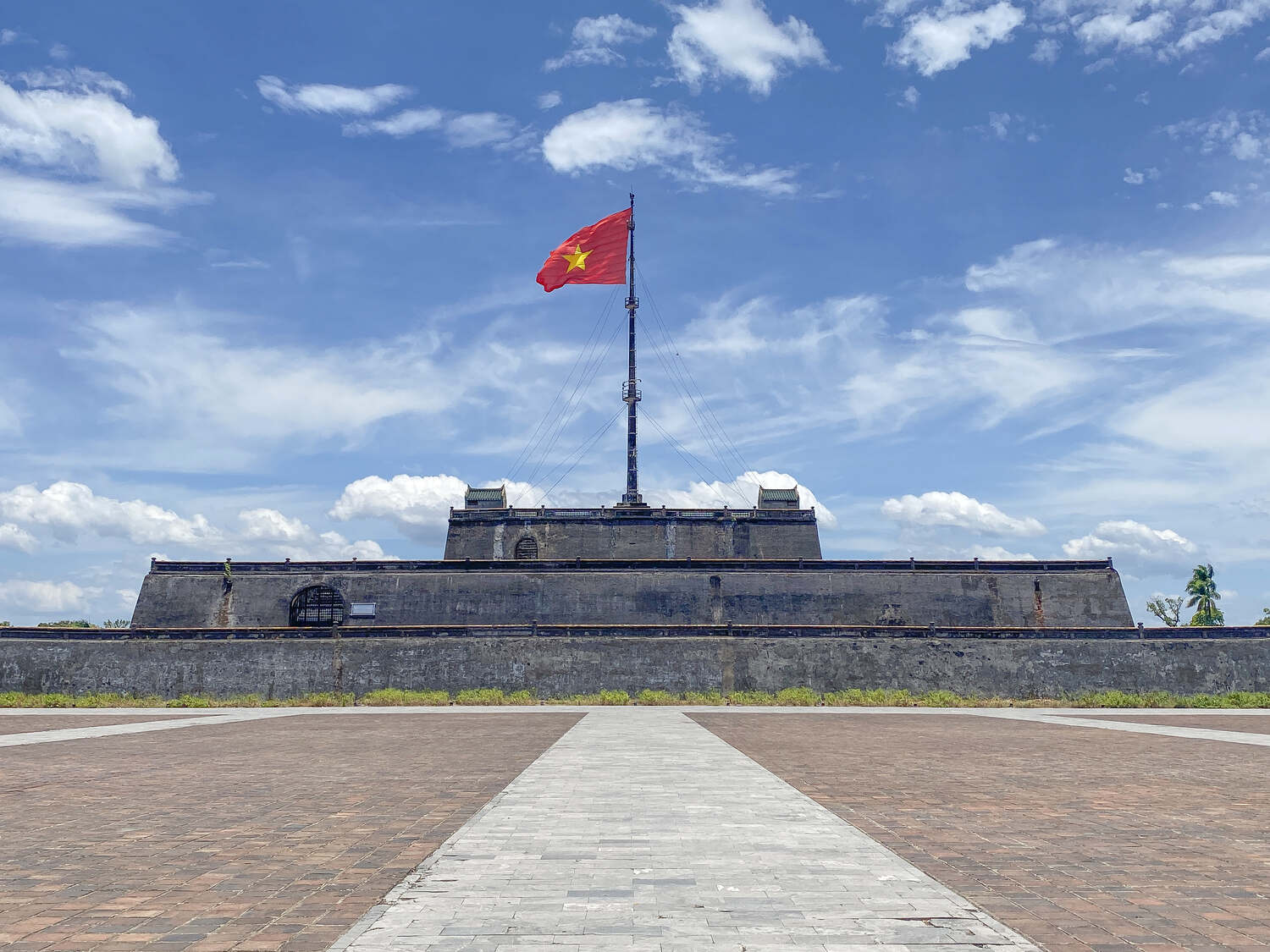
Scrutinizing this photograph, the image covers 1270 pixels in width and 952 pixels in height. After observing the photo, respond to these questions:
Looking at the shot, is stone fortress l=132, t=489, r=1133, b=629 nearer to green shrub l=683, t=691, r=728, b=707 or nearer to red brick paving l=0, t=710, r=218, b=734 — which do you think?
green shrub l=683, t=691, r=728, b=707

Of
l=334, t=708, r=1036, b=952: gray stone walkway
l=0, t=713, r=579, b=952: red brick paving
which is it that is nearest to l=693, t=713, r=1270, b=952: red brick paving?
l=334, t=708, r=1036, b=952: gray stone walkway

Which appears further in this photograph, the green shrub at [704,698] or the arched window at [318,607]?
the arched window at [318,607]

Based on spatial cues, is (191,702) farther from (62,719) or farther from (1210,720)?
(1210,720)

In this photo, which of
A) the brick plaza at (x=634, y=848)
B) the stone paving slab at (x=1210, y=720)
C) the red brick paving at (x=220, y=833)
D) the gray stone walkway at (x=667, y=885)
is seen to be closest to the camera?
the gray stone walkway at (x=667, y=885)

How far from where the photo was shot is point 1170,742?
14.0 metres

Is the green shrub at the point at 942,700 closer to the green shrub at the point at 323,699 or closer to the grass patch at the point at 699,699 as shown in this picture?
the grass patch at the point at 699,699

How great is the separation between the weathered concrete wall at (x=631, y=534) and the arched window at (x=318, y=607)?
5.62 metres

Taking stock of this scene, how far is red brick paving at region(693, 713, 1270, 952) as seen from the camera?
4.52 metres

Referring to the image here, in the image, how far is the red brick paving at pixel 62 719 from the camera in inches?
685

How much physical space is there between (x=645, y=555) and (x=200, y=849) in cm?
3045

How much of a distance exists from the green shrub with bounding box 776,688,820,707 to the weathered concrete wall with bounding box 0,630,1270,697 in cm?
79

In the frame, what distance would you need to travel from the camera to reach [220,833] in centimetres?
666

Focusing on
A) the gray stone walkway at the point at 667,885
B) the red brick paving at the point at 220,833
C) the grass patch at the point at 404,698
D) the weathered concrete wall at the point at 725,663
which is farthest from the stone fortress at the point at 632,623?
the gray stone walkway at the point at 667,885

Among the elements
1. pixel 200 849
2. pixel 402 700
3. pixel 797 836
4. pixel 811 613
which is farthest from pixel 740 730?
pixel 811 613
